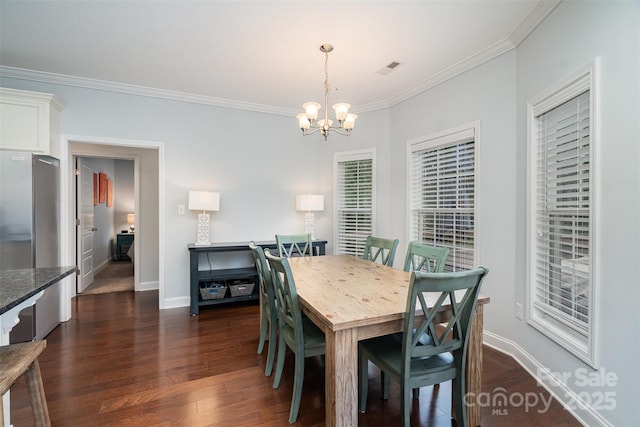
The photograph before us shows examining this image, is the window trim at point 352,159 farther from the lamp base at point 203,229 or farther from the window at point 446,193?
the lamp base at point 203,229

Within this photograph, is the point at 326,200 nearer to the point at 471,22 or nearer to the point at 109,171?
the point at 471,22

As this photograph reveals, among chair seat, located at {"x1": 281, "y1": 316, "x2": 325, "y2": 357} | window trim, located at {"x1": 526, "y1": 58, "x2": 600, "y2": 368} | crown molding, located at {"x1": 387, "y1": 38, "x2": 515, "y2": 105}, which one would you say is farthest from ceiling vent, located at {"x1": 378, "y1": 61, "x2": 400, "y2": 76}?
chair seat, located at {"x1": 281, "y1": 316, "x2": 325, "y2": 357}

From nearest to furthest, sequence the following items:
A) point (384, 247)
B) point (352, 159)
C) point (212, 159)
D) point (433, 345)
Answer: point (433, 345) → point (384, 247) → point (212, 159) → point (352, 159)

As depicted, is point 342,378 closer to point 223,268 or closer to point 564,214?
point 564,214

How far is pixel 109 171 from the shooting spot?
6.96 m

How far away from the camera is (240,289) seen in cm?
387

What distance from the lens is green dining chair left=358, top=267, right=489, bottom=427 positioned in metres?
1.38

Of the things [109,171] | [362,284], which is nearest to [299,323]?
[362,284]

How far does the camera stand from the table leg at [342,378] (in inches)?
55.3

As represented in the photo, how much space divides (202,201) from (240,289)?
1.25m

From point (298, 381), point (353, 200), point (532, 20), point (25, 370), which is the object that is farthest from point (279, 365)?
point (532, 20)

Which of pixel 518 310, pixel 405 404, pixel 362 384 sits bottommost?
pixel 362 384

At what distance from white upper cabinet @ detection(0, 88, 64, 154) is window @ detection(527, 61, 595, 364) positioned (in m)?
4.56

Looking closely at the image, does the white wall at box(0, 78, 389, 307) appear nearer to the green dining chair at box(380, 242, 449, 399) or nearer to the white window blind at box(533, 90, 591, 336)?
the green dining chair at box(380, 242, 449, 399)
